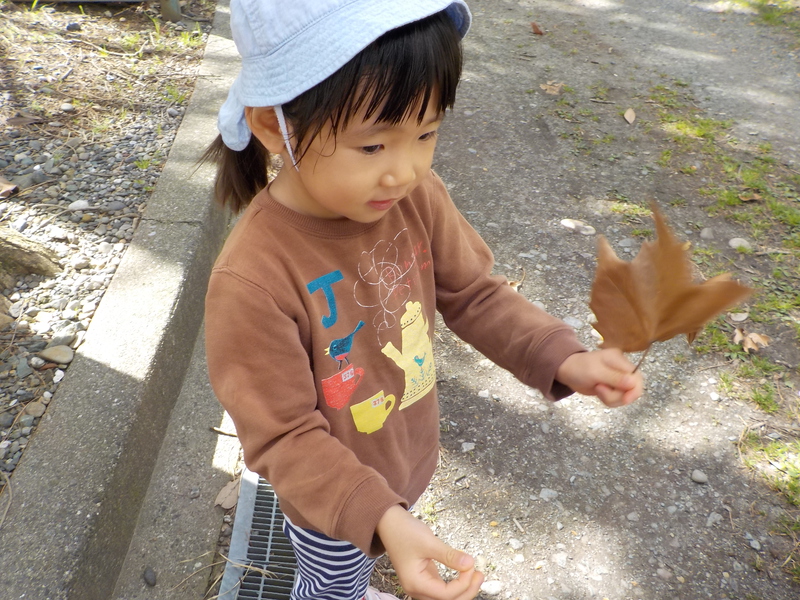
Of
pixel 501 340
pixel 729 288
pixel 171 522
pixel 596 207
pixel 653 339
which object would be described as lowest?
pixel 171 522

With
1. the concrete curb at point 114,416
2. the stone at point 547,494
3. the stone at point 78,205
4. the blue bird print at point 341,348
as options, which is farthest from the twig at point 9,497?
the stone at point 547,494

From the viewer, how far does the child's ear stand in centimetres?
114

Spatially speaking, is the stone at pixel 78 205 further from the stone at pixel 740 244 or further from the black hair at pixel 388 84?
the stone at pixel 740 244

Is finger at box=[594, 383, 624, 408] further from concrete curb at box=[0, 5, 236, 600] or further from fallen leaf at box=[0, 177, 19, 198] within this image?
fallen leaf at box=[0, 177, 19, 198]

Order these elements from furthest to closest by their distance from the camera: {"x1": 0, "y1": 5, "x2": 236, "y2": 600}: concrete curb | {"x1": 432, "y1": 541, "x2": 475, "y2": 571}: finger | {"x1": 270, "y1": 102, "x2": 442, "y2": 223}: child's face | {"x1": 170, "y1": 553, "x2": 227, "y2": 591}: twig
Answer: {"x1": 170, "y1": 553, "x2": 227, "y2": 591}: twig, {"x1": 0, "y1": 5, "x2": 236, "y2": 600}: concrete curb, {"x1": 270, "y1": 102, "x2": 442, "y2": 223}: child's face, {"x1": 432, "y1": 541, "x2": 475, "y2": 571}: finger

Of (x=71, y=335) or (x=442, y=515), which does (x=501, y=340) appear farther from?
(x=71, y=335)

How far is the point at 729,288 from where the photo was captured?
0.99 metres

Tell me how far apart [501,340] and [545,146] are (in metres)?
2.59

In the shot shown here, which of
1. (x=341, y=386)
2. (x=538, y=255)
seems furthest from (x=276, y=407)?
(x=538, y=255)

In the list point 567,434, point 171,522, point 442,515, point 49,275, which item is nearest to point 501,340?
point 442,515

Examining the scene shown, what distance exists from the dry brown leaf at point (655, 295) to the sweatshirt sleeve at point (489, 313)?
0.15m

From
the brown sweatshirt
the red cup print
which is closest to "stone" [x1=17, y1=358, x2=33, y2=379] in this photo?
the brown sweatshirt

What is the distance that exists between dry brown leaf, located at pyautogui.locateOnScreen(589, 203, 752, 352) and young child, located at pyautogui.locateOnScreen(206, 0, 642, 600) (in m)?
0.09

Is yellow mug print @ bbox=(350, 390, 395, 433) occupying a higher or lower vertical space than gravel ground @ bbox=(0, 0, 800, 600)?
higher
